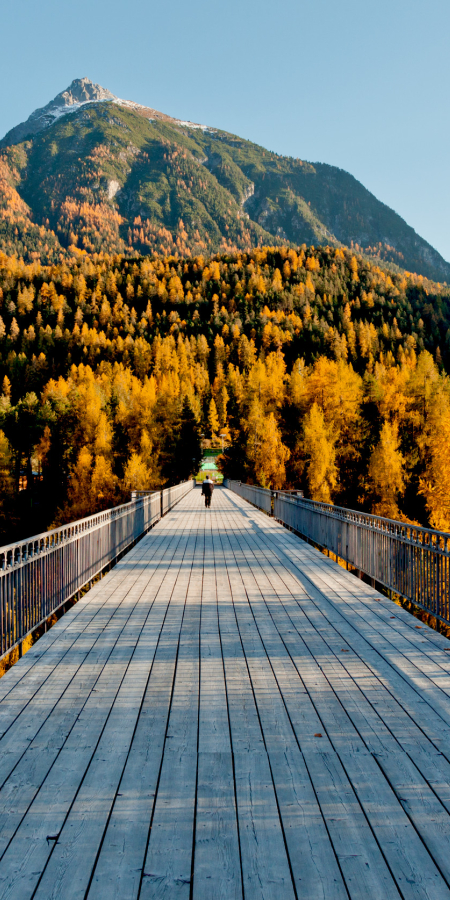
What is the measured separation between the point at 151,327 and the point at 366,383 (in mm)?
79834

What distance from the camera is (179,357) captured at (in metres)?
101

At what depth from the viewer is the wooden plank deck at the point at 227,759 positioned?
2.29 metres

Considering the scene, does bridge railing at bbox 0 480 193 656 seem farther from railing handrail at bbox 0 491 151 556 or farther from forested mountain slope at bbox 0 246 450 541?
forested mountain slope at bbox 0 246 450 541

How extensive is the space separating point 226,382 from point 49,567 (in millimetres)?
91350

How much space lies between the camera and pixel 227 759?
3164 mm

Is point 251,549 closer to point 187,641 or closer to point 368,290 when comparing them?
point 187,641

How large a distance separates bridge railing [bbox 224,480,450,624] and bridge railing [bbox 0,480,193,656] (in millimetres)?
4271

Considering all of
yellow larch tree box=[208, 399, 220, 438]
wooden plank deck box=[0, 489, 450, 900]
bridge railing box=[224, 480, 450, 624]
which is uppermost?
yellow larch tree box=[208, 399, 220, 438]

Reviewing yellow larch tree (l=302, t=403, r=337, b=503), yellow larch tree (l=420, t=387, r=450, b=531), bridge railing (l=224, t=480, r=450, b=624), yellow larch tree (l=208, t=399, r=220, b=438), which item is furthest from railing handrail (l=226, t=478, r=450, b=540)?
yellow larch tree (l=208, t=399, r=220, b=438)

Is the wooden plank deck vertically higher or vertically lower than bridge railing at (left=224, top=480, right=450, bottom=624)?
lower

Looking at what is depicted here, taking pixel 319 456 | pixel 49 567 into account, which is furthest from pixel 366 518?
pixel 319 456

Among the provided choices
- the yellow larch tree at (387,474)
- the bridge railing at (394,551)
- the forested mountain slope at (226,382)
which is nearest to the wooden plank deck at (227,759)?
the bridge railing at (394,551)

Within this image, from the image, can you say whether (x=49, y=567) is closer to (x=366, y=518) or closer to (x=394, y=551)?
(x=394, y=551)

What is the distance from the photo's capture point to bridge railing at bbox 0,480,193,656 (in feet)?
15.9
